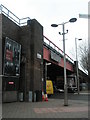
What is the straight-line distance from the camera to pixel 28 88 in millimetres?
20094

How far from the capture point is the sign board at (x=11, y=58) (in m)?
17.6

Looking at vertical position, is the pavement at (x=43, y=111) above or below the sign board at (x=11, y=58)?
below

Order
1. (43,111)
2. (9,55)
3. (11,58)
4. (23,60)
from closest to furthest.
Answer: (43,111) < (9,55) < (11,58) < (23,60)

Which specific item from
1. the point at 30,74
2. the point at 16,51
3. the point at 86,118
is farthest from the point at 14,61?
the point at 86,118

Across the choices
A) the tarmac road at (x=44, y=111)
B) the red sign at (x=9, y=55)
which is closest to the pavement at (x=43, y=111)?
the tarmac road at (x=44, y=111)

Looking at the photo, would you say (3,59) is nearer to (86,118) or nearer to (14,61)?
(14,61)

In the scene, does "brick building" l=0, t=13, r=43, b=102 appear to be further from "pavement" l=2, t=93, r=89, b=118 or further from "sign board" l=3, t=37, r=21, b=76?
"pavement" l=2, t=93, r=89, b=118

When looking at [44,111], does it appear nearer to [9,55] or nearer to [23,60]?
[9,55]

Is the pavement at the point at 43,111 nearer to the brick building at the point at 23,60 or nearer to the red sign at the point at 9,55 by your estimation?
the brick building at the point at 23,60

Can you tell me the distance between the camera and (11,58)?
18.5 metres

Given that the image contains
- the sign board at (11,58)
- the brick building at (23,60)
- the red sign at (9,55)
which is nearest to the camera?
the sign board at (11,58)

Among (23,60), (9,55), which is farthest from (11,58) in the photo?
(23,60)

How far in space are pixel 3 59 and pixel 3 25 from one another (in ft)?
10.3

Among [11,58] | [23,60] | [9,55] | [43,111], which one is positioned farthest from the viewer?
[23,60]
